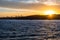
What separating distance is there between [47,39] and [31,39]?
289cm

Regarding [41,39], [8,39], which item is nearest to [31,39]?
[41,39]

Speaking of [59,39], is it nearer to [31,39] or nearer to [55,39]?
[55,39]

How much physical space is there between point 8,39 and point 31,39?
4022mm

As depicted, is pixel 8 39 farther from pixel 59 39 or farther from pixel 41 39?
pixel 59 39

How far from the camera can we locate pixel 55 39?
37.0 meters

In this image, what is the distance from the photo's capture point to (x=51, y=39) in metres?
36.6

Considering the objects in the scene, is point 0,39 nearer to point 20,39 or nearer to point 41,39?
point 20,39

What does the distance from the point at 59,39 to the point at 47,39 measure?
2026 millimetres

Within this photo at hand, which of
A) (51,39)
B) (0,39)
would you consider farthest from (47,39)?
(0,39)

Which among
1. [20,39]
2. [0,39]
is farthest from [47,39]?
[0,39]

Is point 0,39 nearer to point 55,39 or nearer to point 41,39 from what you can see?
point 41,39

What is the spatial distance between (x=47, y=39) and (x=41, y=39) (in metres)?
1.15

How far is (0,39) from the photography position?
37125 mm

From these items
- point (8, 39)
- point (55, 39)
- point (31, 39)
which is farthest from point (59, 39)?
point (8, 39)
